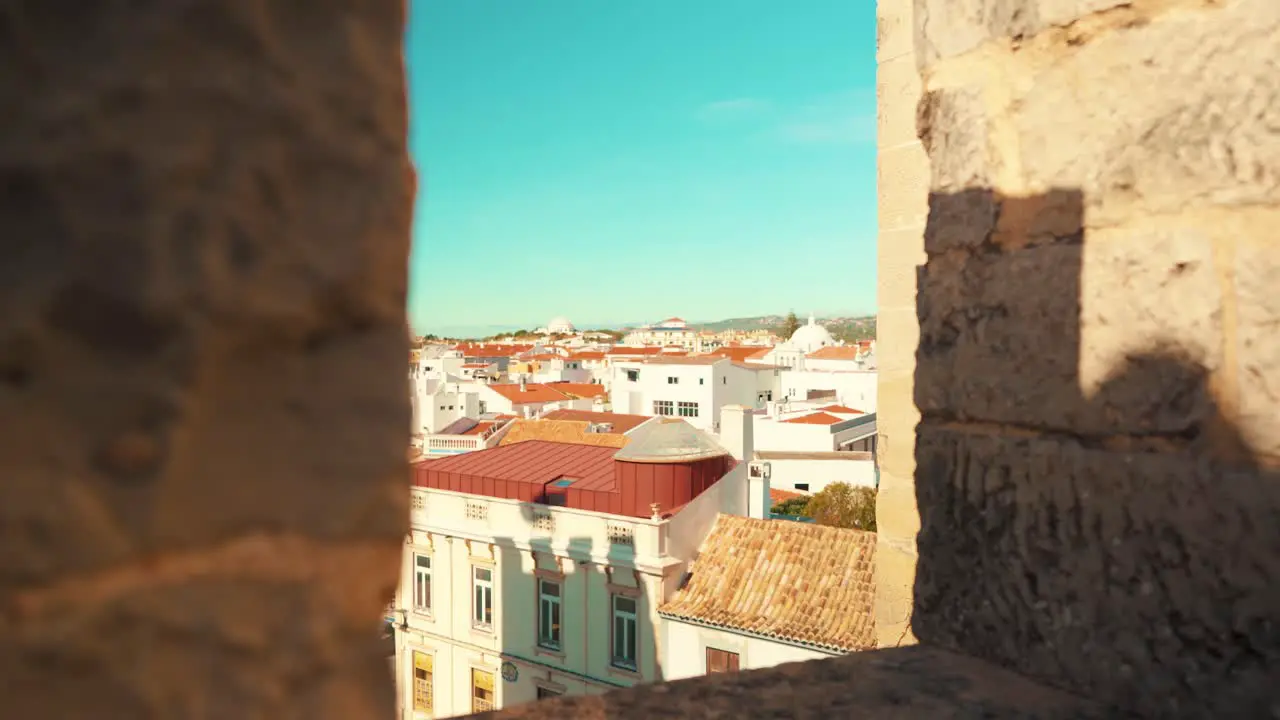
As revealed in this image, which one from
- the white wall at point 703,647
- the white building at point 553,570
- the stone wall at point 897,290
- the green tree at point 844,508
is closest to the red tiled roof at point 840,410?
the green tree at point 844,508

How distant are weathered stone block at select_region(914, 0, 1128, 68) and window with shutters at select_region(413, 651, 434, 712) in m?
12.8

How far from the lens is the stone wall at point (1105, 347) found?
4.78 ft

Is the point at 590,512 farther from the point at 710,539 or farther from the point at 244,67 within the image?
the point at 244,67

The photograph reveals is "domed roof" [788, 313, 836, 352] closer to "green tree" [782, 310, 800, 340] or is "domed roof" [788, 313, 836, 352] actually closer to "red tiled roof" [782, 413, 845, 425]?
"green tree" [782, 310, 800, 340]

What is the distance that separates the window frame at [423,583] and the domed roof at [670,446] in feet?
10.1

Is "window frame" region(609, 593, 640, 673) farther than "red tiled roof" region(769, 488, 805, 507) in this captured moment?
No

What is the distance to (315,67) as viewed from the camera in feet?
1.95

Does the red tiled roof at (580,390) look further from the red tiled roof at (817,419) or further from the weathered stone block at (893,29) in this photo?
the weathered stone block at (893,29)

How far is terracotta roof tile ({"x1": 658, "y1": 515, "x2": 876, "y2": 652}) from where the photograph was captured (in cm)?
1060

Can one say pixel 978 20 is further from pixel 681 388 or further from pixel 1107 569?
pixel 681 388

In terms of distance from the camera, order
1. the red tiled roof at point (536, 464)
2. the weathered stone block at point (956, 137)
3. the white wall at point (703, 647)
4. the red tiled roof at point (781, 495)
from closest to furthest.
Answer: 1. the weathered stone block at point (956, 137)
2. the white wall at point (703, 647)
3. the red tiled roof at point (536, 464)
4. the red tiled roof at point (781, 495)

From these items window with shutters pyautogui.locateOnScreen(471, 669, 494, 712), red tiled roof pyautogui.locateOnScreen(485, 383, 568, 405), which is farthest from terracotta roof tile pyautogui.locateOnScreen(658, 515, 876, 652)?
red tiled roof pyautogui.locateOnScreen(485, 383, 568, 405)

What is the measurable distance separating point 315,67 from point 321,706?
0.39m

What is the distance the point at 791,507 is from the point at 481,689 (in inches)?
491
